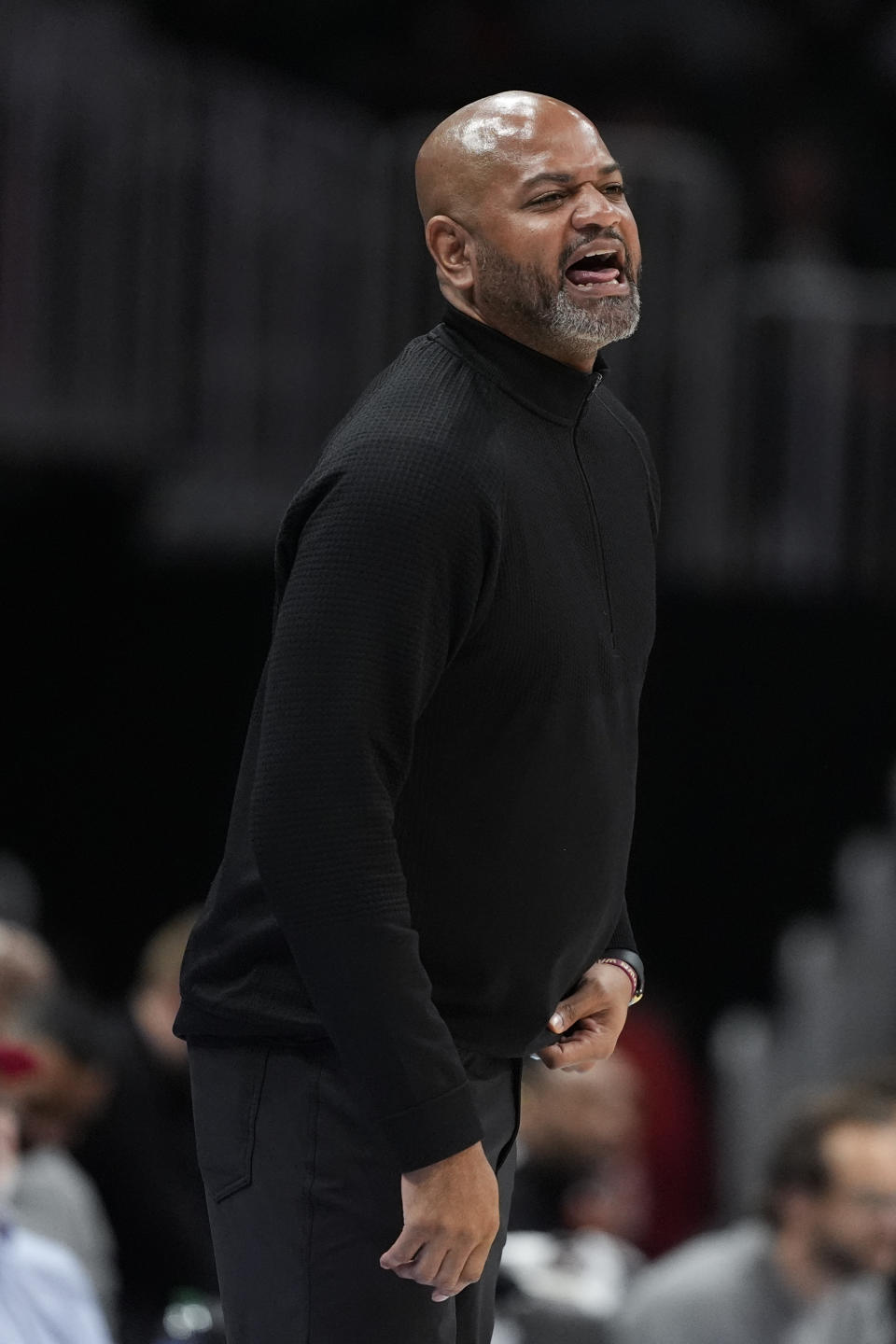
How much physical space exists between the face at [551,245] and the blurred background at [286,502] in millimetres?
4737

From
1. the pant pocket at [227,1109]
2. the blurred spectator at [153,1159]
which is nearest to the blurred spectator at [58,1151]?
the blurred spectator at [153,1159]

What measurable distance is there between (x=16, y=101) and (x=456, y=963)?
16.9ft

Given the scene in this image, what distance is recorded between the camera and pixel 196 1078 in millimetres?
1806

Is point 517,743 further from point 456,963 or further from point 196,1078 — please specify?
point 196,1078

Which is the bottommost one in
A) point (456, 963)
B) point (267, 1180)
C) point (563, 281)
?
point (267, 1180)

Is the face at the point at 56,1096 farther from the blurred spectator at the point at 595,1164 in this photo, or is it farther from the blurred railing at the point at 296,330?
the blurred railing at the point at 296,330

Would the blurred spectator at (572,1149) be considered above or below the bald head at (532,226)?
below

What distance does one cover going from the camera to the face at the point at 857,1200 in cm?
387

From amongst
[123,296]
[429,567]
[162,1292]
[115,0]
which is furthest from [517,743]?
[115,0]

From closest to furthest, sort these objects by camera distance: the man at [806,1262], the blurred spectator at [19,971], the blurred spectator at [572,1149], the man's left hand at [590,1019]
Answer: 1. the man's left hand at [590,1019]
2. the man at [806,1262]
3. the blurred spectator at [19,971]
4. the blurred spectator at [572,1149]

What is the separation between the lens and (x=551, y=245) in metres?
1.78

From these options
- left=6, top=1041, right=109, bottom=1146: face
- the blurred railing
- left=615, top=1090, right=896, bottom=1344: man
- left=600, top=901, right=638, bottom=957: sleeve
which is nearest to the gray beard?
left=600, top=901, right=638, bottom=957: sleeve

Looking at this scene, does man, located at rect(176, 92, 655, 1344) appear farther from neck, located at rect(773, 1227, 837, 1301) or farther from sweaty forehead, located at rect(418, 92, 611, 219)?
neck, located at rect(773, 1227, 837, 1301)

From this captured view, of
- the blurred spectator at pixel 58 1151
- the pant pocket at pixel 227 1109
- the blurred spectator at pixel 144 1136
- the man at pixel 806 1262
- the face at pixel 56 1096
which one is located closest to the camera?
the pant pocket at pixel 227 1109
